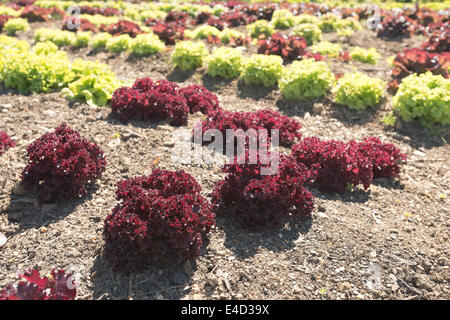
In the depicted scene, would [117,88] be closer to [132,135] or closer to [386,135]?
[132,135]

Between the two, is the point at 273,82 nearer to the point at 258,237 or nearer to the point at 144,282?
the point at 258,237

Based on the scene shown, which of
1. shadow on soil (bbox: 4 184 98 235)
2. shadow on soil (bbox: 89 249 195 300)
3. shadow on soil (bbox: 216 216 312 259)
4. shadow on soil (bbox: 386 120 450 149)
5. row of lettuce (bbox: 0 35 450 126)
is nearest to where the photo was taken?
shadow on soil (bbox: 89 249 195 300)

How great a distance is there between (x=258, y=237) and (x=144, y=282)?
1315 millimetres

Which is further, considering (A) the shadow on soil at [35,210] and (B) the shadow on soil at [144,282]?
(A) the shadow on soil at [35,210]

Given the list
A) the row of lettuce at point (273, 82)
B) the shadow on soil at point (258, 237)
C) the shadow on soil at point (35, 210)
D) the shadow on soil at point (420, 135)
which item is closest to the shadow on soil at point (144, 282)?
the shadow on soil at point (258, 237)

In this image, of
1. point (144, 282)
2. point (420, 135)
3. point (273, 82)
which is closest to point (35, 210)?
point (144, 282)

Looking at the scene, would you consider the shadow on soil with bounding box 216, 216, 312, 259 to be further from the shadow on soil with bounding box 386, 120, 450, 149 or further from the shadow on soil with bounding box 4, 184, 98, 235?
the shadow on soil with bounding box 386, 120, 450, 149

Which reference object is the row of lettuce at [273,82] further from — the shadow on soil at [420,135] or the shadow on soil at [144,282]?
the shadow on soil at [144,282]

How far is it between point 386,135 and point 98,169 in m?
4.81

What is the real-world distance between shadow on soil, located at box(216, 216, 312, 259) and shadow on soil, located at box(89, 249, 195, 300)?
21.0 inches

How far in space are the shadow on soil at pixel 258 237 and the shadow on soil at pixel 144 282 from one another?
0.53 m

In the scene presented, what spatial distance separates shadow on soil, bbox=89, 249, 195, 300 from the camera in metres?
3.70

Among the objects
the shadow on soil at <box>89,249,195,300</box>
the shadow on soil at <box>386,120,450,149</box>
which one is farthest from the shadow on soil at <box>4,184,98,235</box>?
the shadow on soil at <box>386,120,450,149</box>

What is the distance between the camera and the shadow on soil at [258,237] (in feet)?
14.0
